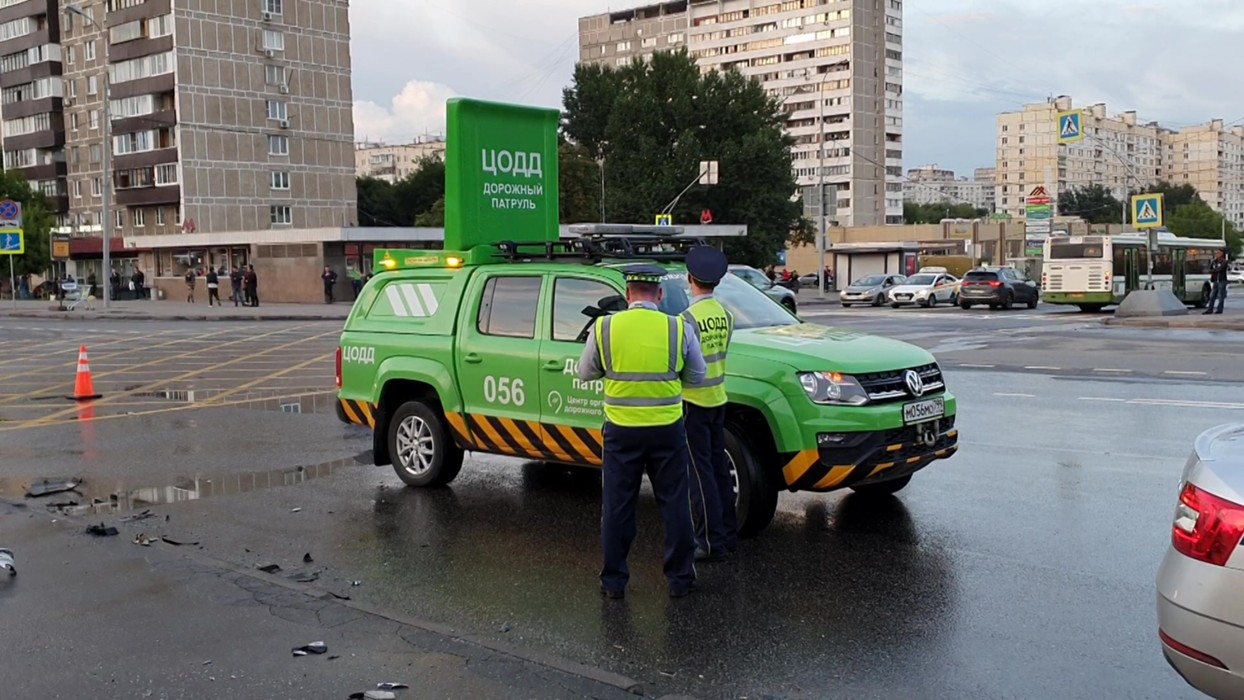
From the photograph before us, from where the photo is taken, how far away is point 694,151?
58062 mm

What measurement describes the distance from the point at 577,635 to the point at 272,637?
4.99 feet

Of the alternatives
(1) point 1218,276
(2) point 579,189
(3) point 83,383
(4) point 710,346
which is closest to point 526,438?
(4) point 710,346

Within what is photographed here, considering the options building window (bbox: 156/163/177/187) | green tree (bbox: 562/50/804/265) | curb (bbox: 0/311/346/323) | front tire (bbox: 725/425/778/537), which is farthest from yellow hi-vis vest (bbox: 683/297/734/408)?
building window (bbox: 156/163/177/187)

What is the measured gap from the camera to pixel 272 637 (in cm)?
544

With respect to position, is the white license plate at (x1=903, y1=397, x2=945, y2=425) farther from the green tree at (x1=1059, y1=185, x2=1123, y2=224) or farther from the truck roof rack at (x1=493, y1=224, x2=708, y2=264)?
the green tree at (x1=1059, y1=185, x2=1123, y2=224)

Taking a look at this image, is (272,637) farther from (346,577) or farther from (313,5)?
(313,5)

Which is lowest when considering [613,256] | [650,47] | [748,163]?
[613,256]

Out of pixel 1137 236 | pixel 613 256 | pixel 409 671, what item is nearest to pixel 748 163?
pixel 1137 236

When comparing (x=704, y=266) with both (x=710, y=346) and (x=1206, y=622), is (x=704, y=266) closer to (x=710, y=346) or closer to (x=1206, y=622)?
(x=710, y=346)

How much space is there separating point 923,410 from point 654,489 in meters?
2.23

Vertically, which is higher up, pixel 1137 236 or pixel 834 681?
pixel 1137 236

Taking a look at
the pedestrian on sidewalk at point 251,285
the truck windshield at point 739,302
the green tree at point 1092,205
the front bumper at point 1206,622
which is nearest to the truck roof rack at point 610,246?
Result: the truck windshield at point 739,302

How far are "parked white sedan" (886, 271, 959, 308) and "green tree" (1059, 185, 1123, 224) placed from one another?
83.2 m

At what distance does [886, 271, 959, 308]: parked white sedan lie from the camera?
43125 millimetres
